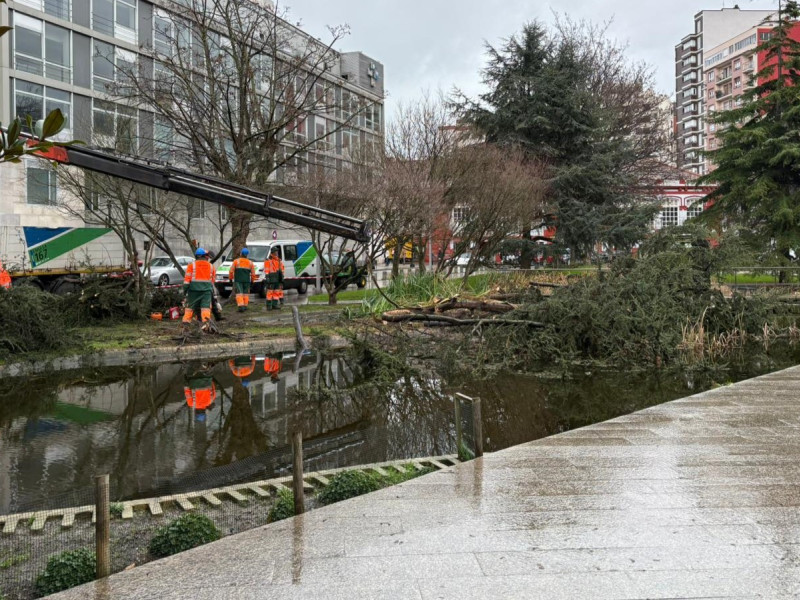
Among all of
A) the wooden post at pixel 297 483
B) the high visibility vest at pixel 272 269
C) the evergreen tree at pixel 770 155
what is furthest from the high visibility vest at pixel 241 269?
the evergreen tree at pixel 770 155

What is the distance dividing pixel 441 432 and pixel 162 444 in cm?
331

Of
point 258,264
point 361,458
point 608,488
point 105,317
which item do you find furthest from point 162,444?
point 258,264

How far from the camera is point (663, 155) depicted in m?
42.0

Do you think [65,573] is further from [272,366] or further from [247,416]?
[272,366]

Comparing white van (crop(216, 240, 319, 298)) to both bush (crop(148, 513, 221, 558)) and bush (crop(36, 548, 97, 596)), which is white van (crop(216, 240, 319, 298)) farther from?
bush (crop(36, 548, 97, 596))

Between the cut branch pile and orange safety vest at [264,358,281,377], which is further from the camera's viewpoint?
the cut branch pile

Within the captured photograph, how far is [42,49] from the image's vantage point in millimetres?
34156

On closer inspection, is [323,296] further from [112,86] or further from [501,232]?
[112,86]

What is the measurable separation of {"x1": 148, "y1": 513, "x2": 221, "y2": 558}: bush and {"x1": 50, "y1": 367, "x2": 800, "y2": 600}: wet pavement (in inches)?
8.9

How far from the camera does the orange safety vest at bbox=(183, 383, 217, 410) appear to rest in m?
10.4

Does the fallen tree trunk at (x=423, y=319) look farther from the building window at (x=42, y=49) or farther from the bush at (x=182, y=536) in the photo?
the building window at (x=42, y=49)

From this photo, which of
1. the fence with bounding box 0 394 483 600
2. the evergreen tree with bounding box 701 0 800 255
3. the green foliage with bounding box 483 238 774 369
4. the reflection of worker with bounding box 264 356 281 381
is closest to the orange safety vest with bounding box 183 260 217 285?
the reflection of worker with bounding box 264 356 281 381

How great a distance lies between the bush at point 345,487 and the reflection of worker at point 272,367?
22.4 feet

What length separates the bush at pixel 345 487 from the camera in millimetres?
5602
